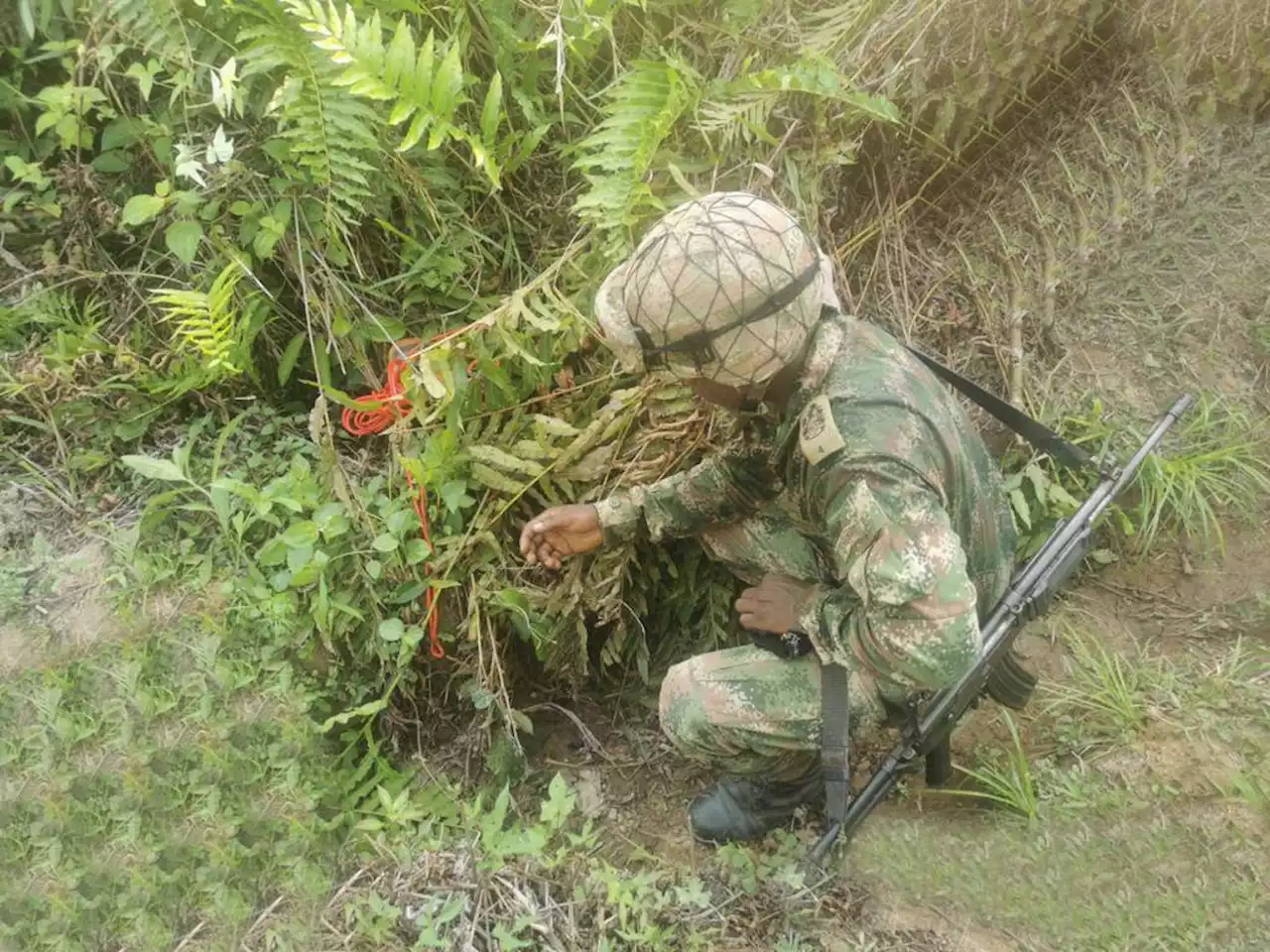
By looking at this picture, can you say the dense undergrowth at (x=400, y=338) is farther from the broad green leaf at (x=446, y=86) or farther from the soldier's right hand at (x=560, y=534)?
→ the soldier's right hand at (x=560, y=534)

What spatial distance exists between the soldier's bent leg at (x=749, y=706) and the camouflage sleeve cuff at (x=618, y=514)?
17.9 inches

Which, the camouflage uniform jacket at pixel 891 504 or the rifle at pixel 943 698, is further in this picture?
the rifle at pixel 943 698

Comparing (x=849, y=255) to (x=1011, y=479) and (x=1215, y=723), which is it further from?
(x=1215, y=723)

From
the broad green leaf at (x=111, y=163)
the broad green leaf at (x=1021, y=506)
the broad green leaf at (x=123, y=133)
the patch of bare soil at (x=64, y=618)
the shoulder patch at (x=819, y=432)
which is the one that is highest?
the shoulder patch at (x=819, y=432)

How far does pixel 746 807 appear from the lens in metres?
2.91

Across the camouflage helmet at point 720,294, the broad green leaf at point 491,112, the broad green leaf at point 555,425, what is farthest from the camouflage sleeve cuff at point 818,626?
the broad green leaf at point 491,112

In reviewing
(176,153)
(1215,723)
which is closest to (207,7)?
(176,153)

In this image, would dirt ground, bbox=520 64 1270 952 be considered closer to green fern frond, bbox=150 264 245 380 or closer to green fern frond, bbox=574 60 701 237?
green fern frond, bbox=574 60 701 237

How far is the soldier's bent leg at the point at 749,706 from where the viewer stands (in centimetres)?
257

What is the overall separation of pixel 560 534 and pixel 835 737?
3.28 ft

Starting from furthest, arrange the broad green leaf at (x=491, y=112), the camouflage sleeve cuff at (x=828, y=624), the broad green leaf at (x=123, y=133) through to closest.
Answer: the broad green leaf at (x=123, y=133)
the broad green leaf at (x=491, y=112)
the camouflage sleeve cuff at (x=828, y=624)

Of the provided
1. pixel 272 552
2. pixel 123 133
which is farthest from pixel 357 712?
pixel 123 133

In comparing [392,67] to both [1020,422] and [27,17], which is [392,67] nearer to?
[27,17]

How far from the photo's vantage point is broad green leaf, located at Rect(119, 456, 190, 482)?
9.27 feet
